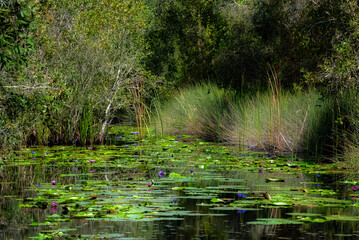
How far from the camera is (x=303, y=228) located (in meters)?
6.06

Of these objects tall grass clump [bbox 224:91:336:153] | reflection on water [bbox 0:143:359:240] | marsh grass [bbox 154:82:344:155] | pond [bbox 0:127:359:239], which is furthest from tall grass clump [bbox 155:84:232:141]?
reflection on water [bbox 0:143:359:240]

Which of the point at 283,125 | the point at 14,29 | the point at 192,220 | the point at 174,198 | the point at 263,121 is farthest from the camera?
A: the point at 263,121

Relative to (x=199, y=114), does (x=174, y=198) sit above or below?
below

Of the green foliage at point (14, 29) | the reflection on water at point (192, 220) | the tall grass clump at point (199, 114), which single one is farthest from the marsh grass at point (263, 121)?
the green foliage at point (14, 29)

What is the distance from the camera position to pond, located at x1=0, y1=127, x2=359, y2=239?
5.95 metres

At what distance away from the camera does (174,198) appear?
7777mm

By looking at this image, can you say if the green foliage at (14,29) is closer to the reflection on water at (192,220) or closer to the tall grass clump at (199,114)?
the reflection on water at (192,220)

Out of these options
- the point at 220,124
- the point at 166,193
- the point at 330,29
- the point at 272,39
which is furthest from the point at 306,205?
the point at 272,39

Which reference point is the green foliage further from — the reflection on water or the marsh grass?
the marsh grass

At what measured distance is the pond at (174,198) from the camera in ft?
19.5

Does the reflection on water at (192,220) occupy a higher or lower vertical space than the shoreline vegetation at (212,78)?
lower

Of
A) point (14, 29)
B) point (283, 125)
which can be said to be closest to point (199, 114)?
point (283, 125)

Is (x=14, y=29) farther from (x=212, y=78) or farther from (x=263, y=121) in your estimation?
(x=212, y=78)

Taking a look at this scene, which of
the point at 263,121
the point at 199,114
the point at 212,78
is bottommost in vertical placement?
the point at 263,121
